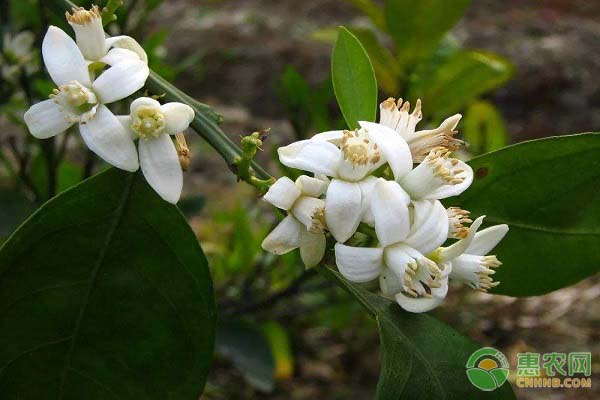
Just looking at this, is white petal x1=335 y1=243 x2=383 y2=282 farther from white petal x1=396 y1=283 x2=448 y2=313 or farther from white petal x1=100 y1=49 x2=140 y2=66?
white petal x1=100 y1=49 x2=140 y2=66

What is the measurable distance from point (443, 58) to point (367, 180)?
0.74 m

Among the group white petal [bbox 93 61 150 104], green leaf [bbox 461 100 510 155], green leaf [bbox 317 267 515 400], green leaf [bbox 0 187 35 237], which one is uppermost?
white petal [bbox 93 61 150 104]

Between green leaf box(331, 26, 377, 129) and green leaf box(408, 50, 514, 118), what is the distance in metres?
0.50

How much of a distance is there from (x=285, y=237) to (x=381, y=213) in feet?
0.26

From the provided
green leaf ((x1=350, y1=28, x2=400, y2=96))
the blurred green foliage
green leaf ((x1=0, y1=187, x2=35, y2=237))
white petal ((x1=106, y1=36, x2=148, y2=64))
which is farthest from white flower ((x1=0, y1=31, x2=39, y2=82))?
white petal ((x1=106, y1=36, x2=148, y2=64))

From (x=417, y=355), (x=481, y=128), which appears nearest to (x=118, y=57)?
(x=417, y=355)

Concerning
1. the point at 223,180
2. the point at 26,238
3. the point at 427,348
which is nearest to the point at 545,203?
the point at 427,348

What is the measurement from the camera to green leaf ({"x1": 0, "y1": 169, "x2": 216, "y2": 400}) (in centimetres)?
62

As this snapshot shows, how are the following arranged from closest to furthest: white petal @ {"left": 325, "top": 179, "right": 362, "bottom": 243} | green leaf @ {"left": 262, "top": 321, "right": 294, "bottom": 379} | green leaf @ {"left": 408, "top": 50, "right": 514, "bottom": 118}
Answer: white petal @ {"left": 325, "top": 179, "right": 362, "bottom": 243} → green leaf @ {"left": 408, "top": 50, "right": 514, "bottom": 118} → green leaf @ {"left": 262, "top": 321, "right": 294, "bottom": 379}

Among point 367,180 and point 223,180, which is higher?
point 367,180

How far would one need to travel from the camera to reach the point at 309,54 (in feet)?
7.59

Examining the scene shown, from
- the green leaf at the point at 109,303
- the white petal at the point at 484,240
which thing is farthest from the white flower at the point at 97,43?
the white petal at the point at 484,240

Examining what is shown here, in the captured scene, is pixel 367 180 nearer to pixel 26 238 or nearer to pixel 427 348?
pixel 427 348

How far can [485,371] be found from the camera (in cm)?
64
